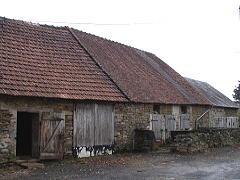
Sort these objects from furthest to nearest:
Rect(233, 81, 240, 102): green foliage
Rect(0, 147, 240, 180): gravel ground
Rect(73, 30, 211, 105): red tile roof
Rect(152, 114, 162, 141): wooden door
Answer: Rect(233, 81, 240, 102): green foliage < Rect(152, 114, 162, 141): wooden door < Rect(73, 30, 211, 105): red tile roof < Rect(0, 147, 240, 180): gravel ground

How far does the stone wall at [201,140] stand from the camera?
13266mm

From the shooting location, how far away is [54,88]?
1080 centimetres

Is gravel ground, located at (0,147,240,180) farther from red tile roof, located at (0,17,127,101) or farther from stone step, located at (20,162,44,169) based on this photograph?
red tile roof, located at (0,17,127,101)

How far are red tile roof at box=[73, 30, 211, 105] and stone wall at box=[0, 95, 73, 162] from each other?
3638 millimetres

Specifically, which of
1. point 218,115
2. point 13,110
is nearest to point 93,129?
point 13,110

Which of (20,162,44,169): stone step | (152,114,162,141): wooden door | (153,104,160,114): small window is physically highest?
(153,104,160,114): small window

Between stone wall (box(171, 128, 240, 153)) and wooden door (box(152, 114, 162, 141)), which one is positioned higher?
wooden door (box(152, 114, 162, 141))

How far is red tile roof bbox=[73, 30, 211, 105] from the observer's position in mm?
14547

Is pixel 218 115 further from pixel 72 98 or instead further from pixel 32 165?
pixel 32 165

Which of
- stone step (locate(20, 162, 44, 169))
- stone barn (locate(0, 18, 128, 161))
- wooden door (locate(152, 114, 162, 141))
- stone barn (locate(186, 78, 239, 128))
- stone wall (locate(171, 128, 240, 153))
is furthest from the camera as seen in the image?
stone barn (locate(186, 78, 239, 128))

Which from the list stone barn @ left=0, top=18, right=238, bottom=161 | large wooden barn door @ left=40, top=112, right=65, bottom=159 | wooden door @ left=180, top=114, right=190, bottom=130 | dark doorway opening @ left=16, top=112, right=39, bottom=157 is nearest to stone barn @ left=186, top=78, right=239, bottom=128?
wooden door @ left=180, top=114, right=190, bottom=130

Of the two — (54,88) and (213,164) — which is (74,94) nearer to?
(54,88)

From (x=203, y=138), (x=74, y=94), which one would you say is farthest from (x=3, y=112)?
(x=203, y=138)

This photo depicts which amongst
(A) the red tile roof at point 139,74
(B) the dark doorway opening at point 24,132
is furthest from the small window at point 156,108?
(B) the dark doorway opening at point 24,132
